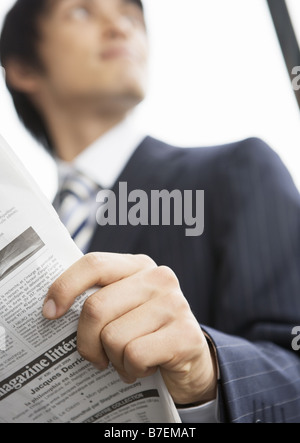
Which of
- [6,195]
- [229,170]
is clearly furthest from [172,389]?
[229,170]

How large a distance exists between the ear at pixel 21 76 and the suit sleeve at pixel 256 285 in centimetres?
60

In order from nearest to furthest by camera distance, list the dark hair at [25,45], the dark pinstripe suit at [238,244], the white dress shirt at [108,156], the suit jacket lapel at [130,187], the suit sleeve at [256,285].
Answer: the suit sleeve at [256,285]
the dark pinstripe suit at [238,244]
the suit jacket lapel at [130,187]
the white dress shirt at [108,156]
the dark hair at [25,45]

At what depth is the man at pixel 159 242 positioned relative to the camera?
0.37 m

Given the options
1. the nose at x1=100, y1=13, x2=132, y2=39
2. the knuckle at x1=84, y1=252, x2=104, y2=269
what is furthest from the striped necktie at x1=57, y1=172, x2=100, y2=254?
the knuckle at x1=84, y1=252, x2=104, y2=269

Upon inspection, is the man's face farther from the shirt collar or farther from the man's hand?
the man's hand

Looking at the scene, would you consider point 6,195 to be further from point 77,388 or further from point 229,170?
point 229,170

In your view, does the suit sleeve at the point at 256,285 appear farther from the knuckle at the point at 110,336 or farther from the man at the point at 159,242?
the knuckle at the point at 110,336

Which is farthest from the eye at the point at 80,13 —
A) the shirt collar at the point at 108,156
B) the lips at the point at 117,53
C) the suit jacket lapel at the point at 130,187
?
the suit jacket lapel at the point at 130,187

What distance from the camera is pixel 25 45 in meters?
1.19

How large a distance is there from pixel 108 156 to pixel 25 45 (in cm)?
45

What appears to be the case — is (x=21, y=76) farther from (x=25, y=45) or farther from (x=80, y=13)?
(x=80, y=13)

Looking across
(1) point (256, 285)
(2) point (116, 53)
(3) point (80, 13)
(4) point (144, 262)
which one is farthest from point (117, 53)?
(4) point (144, 262)

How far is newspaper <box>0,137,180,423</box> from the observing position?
36 centimetres

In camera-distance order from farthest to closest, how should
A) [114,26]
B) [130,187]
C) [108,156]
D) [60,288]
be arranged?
[114,26]
[108,156]
[130,187]
[60,288]
